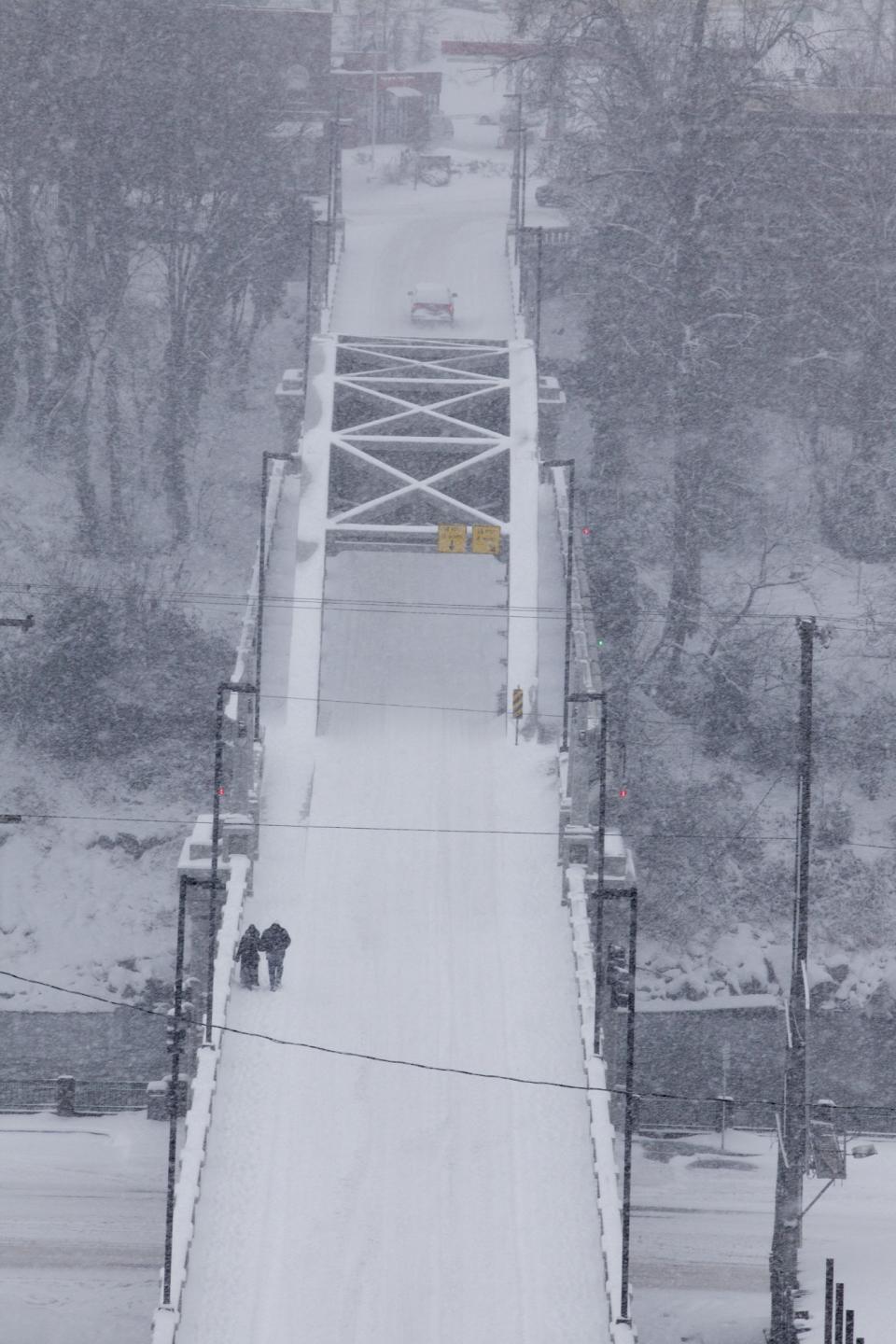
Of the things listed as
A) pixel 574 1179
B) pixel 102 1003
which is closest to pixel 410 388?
pixel 102 1003

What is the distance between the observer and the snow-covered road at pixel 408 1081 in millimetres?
19531

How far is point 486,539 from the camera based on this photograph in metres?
33.8

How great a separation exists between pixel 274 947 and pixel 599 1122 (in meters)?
5.01

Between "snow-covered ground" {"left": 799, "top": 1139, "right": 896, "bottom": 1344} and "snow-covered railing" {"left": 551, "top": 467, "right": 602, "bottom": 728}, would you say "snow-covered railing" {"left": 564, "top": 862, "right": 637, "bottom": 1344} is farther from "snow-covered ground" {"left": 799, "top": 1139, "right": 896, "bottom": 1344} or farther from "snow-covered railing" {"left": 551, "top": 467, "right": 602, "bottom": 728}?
"snow-covered ground" {"left": 799, "top": 1139, "right": 896, "bottom": 1344}

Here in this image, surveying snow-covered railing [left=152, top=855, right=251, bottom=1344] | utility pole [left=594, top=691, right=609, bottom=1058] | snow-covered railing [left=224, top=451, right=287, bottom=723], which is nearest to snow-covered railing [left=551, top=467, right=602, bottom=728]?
utility pole [left=594, top=691, right=609, bottom=1058]

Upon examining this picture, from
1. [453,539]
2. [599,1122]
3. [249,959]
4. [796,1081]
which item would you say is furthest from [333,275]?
[796,1081]

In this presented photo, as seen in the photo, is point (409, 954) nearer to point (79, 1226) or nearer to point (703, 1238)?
point (703, 1238)

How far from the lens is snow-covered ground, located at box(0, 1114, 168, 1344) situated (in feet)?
80.1

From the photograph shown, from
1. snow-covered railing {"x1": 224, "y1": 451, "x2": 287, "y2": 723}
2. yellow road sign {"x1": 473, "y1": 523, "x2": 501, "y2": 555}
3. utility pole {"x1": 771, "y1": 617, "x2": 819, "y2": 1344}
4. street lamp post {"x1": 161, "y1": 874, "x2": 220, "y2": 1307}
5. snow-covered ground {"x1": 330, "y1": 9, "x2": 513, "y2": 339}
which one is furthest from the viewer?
snow-covered ground {"x1": 330, "y1": 9, "x2": 513, "y2": 339}

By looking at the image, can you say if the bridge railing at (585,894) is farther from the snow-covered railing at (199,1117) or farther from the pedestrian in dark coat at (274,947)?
the snow-covered railing at (199,1117)

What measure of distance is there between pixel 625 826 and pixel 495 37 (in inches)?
1696

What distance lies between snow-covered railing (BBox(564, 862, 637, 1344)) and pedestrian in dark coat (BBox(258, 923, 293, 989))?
381 cm

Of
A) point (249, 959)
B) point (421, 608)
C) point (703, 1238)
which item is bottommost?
point (703, 1238)

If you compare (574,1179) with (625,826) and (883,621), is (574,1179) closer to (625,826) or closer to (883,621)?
(625,826)
